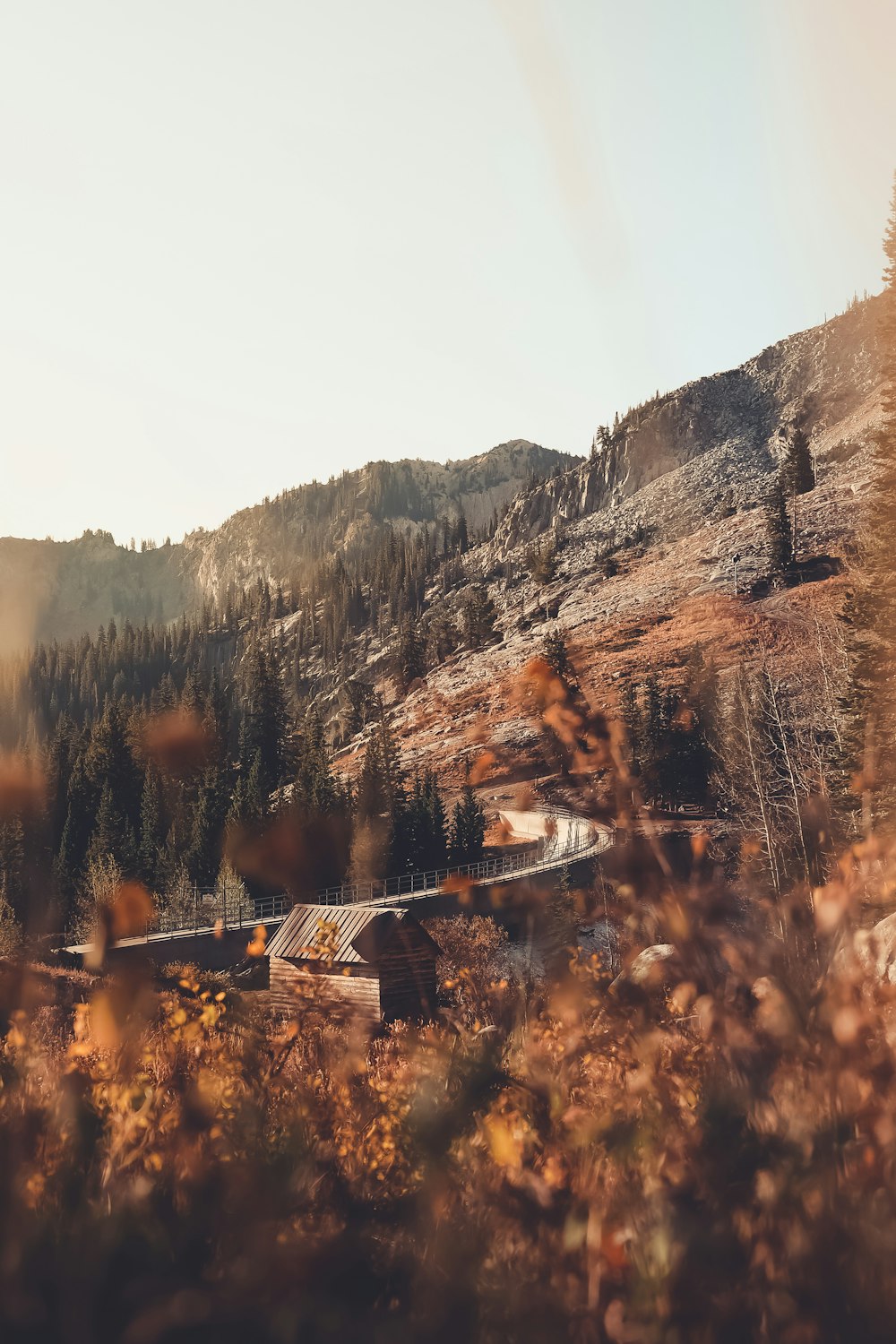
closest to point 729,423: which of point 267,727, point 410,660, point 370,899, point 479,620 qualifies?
point 479,620

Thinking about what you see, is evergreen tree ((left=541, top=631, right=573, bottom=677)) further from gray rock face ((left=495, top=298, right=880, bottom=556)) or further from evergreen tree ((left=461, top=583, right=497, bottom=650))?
gray rock face ((left=495, top=298, right=880, bottom=556))

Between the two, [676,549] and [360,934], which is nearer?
[360,934]

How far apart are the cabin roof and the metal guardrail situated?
13306 mm

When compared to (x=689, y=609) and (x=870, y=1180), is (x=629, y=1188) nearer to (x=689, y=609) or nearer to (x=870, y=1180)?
(x=870, y=1180)

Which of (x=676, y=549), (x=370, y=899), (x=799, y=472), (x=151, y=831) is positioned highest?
(x=799, y=472)

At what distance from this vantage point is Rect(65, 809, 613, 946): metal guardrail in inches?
1688

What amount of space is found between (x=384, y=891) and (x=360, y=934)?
23230mm

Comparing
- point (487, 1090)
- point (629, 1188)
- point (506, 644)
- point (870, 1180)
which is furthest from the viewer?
point (506, 644)

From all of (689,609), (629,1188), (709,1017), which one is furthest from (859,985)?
(689,609)

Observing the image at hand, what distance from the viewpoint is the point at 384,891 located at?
48.2 metres

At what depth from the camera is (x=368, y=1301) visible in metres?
3.80

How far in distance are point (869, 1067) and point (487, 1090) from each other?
6.08 feet

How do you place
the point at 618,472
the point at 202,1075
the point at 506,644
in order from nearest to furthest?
the point at 202,1075 → the point at 506,644 → the point at 618,472

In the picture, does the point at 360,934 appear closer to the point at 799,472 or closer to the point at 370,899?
the point at 370,899
